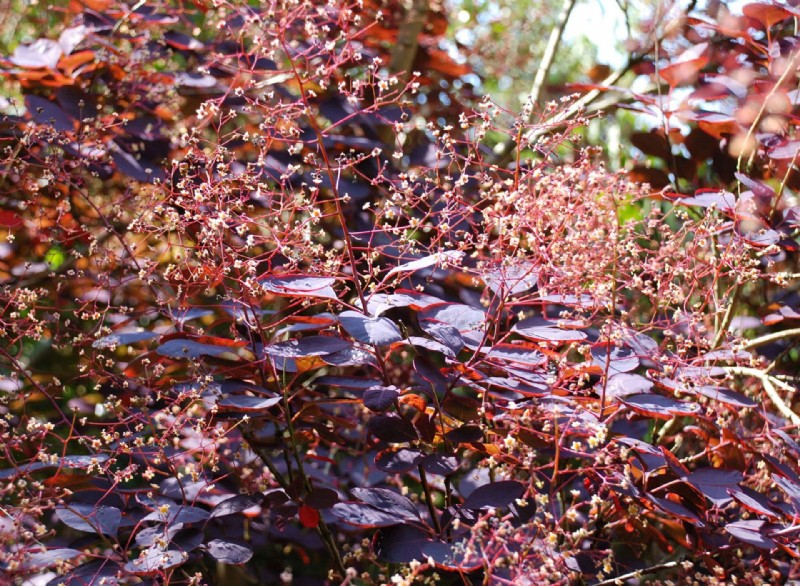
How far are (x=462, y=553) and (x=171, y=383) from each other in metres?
0.56

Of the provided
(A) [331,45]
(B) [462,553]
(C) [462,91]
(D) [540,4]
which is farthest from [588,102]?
(D) [540,4]

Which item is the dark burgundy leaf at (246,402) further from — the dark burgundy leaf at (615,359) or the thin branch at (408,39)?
the thin branch at (408,39)

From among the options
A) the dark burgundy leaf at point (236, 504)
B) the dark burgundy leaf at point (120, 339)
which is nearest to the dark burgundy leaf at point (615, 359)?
the dark burgundy leaf at point (236, 504)

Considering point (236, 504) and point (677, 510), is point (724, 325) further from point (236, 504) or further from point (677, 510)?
point (236, 504)

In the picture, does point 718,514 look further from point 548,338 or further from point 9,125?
point 9,125

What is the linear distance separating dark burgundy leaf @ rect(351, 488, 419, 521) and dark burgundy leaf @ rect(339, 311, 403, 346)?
28 centimetres

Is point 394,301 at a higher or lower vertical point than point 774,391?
higher

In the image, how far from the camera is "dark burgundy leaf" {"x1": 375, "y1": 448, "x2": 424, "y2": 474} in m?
1.23

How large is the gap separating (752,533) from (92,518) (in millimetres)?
969

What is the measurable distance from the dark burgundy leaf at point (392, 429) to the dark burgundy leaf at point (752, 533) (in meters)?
0.48

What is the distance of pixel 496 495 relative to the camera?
1.20 meters

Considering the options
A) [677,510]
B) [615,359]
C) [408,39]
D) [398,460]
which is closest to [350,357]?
[398,460]

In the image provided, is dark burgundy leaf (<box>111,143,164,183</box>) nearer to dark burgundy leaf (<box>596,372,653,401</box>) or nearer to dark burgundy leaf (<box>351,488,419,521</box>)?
dark burgundy leaf (<box>351,488,419,521</box>)

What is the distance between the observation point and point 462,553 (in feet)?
3.67
